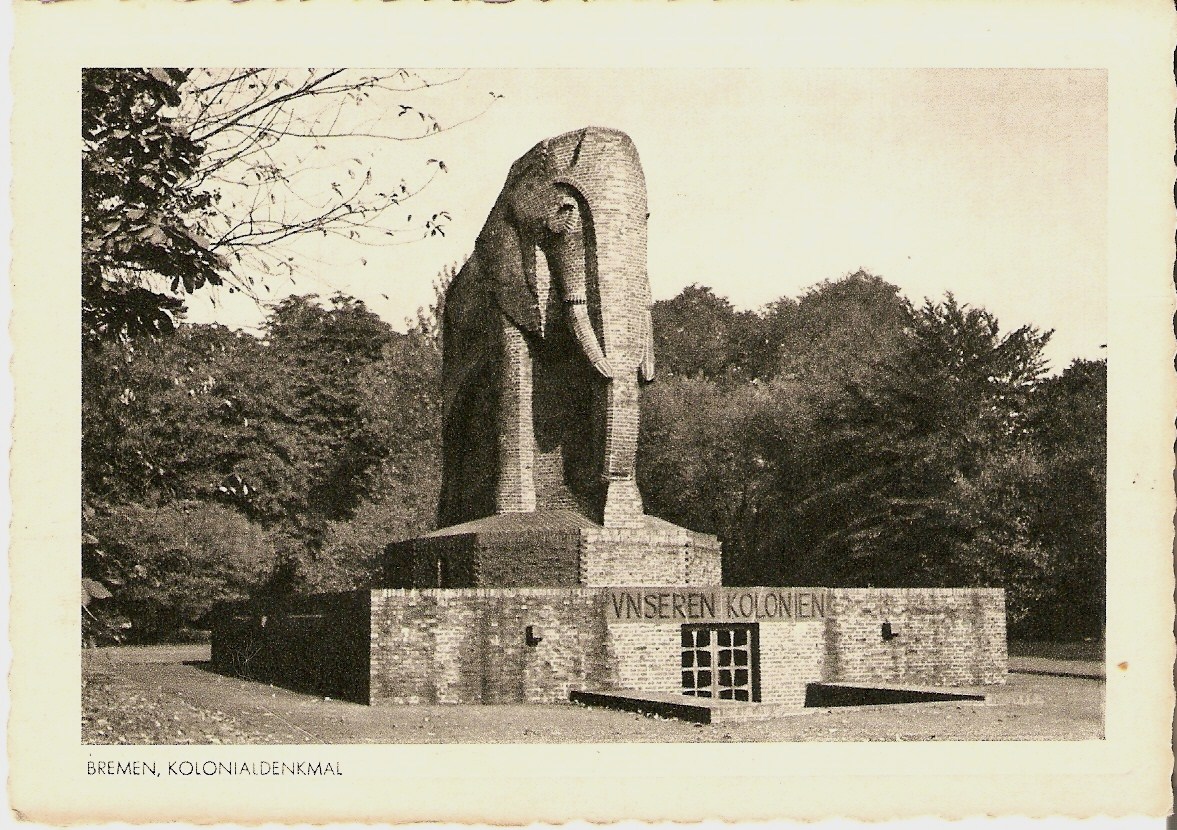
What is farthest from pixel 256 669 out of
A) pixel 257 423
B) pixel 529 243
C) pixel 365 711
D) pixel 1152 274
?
pixel 257 423

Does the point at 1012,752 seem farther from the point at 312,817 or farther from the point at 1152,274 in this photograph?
the point at 312,817

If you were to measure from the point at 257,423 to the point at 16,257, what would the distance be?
87.2ft

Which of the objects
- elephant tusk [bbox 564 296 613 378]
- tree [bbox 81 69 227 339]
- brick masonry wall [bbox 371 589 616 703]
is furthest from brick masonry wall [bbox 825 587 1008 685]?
tree [bbox 81 69 227 339]

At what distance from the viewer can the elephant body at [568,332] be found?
22.2m

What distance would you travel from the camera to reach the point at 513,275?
22.9 meters

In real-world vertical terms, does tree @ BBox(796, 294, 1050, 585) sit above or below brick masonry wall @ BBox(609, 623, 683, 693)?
above

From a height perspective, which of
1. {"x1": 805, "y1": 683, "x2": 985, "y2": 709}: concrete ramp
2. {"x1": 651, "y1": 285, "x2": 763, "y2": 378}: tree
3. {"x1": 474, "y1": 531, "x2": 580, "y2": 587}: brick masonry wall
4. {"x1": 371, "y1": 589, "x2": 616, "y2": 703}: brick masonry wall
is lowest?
{"x1": 805, "y1": 683, "x2": 985, "y2": 709}: concrete ramp

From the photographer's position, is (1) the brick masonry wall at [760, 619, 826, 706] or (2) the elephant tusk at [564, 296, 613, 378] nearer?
(1) the brick masonry wall at [760, 619, 826, 706]

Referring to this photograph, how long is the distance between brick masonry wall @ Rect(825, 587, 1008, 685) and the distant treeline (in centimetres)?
390

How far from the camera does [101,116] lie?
14.2 meters

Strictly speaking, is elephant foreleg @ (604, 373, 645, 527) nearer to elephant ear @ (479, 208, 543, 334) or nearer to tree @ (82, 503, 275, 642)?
elephant ear @ (479, 208, 543, 334)

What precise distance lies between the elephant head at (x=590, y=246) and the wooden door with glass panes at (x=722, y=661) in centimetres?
373

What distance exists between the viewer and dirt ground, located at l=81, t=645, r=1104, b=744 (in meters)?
16.3

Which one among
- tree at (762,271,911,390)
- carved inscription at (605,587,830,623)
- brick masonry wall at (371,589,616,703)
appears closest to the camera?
brick masonry wall at (371,589,616,703)
